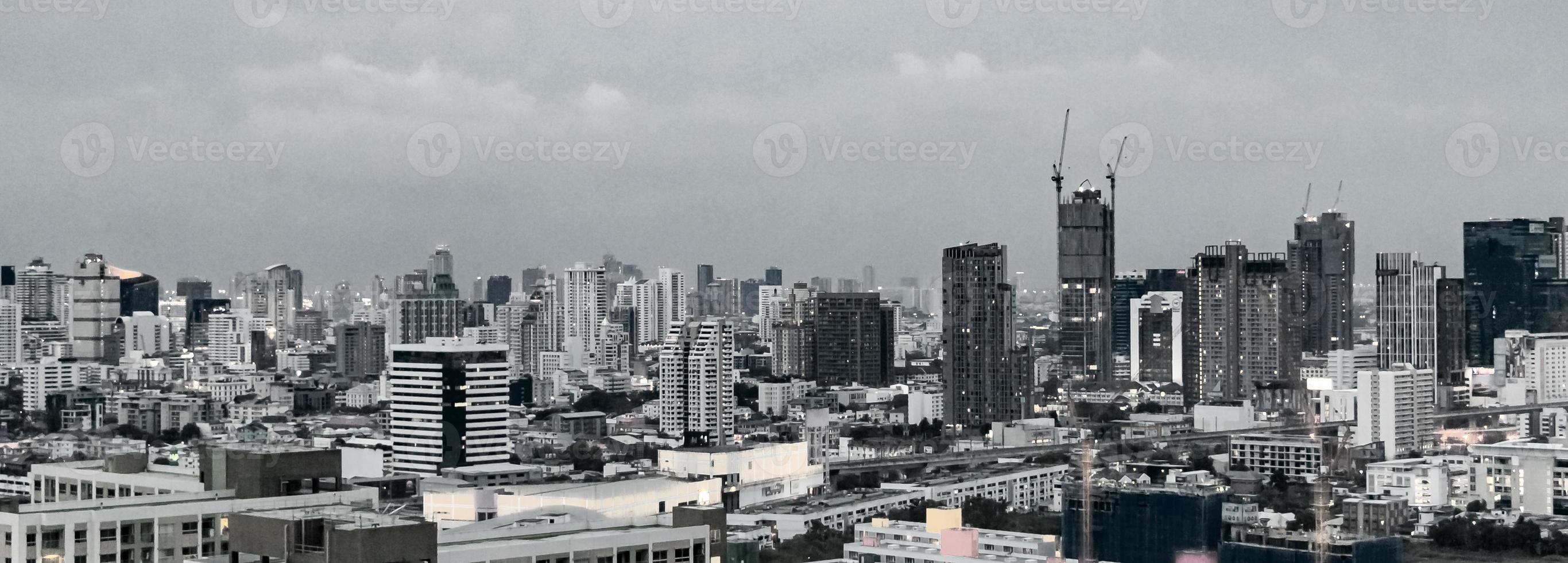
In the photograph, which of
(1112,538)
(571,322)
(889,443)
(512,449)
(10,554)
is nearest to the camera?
(10,554)

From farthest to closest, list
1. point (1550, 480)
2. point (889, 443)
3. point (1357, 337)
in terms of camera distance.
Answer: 1. point (1357, 337)
2. point (889, 443)
3. point (1550, 480)

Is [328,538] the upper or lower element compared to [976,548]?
upper

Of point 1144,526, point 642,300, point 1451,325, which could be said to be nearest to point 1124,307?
point 1451,325

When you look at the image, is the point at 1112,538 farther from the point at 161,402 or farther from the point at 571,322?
the point at 571,322

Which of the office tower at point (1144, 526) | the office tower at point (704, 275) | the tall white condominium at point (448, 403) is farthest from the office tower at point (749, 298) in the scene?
the office tower at point (1144, 526)

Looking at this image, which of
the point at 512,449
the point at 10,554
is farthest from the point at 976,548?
the point at 512,449

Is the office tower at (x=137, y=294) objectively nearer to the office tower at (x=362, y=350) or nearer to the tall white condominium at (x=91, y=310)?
the tall white condominium at (x=91, y=310)

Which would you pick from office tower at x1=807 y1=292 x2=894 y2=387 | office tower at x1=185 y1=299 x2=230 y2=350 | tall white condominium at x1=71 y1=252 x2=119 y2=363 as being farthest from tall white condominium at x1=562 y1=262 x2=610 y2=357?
tall white condominium at x1=71 y1=252 x2=119 y2=363

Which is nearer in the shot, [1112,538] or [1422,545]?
[1112,538]
